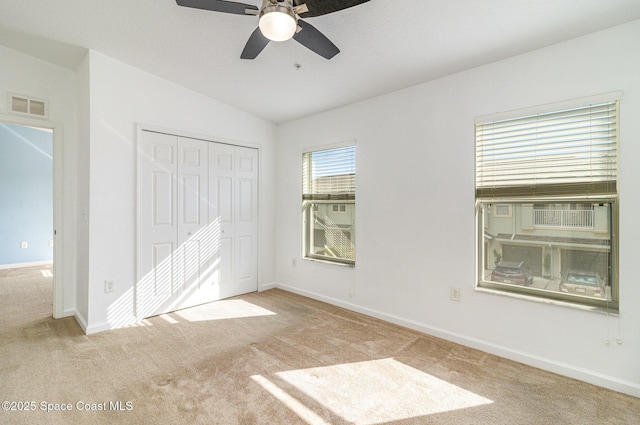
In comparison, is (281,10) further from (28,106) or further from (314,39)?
(28,106)

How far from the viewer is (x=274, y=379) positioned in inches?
87.9

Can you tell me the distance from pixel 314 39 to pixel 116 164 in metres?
2.55

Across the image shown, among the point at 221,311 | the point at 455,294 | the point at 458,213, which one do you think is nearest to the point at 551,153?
the point at 458,213

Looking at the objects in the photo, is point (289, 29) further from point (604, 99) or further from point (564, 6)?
point (604, 99)

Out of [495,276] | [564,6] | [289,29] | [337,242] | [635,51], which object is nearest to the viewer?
[289,29]

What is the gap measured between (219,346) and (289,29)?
8.63 feet

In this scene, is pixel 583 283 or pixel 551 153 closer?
pixel 583 283

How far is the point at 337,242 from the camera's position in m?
4.05

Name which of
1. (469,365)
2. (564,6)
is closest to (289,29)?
(564,6)

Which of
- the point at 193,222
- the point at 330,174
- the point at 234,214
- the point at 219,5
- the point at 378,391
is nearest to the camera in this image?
the point at 219,5

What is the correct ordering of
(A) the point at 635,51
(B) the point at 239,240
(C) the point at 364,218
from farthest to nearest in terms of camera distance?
(B) the point at 239,240 < (C) the point at 364,218 < (A) the point at 635,51

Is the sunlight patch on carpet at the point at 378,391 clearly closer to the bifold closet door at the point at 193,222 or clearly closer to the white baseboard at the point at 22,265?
the bifold closet door at the point at 193,222

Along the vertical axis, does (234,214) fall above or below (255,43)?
below

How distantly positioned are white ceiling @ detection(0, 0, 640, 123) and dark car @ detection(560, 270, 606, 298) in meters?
1.81
